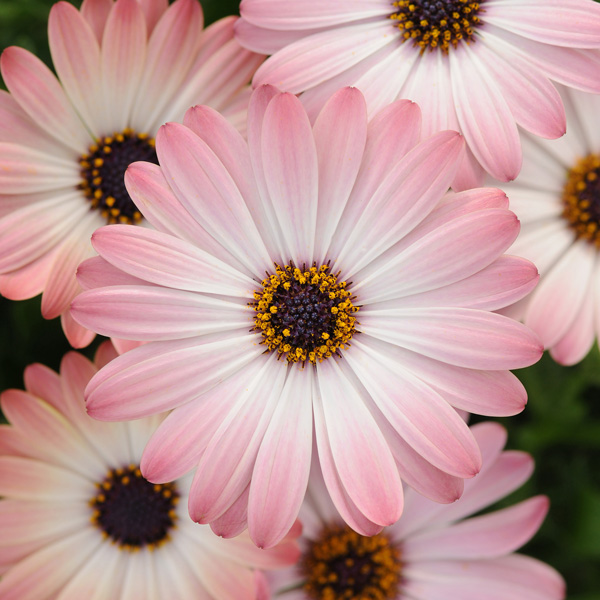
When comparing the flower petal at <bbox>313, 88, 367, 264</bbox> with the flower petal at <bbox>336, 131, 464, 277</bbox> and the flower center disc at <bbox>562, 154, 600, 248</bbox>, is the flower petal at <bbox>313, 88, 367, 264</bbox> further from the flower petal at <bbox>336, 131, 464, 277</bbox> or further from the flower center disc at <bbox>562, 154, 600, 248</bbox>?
the flower center disc at <bbox>562, 154, 600, 248</bbox>

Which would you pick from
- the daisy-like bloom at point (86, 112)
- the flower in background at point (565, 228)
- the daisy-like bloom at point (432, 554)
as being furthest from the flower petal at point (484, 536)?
the daisy-like bloom at point (86, 112)

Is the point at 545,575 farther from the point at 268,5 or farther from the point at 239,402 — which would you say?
the point at 268,5

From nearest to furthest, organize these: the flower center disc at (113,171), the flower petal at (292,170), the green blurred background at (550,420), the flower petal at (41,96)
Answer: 1. the flower petal at (292,170)
2. the flower petal at (41,96)
3. the flower center disc at (113,171)
4. the green blurred background at (550,420)

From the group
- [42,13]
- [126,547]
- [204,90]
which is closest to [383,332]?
[204,90]

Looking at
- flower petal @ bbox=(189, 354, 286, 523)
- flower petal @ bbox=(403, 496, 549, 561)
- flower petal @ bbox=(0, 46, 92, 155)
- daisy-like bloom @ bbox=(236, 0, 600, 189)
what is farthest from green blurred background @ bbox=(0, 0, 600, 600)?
flower petal @ bbox=(189, 354, 286, 523)

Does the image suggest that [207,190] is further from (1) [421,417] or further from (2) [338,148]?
(1) [421,417]

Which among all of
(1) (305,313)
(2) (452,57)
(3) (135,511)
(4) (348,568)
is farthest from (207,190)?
(4) (348,568)

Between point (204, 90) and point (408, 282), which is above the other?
point (204, 90)

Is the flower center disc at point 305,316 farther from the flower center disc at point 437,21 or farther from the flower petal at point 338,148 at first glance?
the flower center disc at point 437,21
